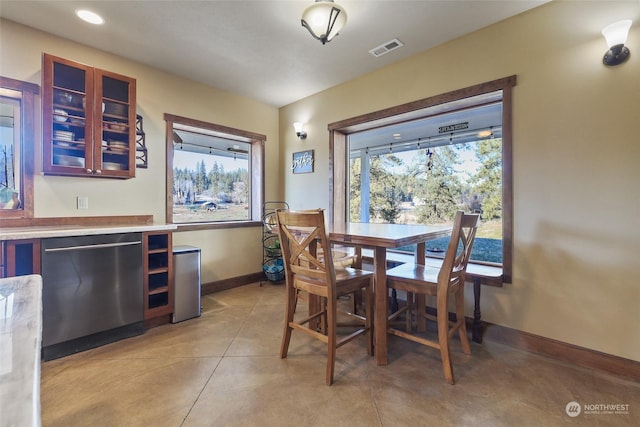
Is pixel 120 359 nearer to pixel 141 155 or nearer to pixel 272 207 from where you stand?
pixel 141 155

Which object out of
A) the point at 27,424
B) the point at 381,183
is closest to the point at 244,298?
the point at 381,183

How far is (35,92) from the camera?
247cm

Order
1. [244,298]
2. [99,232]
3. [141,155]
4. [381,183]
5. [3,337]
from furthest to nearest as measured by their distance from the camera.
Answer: [381,183] → [244,298] → [141,155] → [99,232] → [3,337]

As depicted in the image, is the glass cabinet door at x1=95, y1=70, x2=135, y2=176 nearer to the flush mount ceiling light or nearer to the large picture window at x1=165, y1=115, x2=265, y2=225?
the large picture window at x1=165, y1=115, x2=265, y2=225

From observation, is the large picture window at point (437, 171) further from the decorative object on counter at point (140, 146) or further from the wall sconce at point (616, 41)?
the decorative object on counter at point (140, 146)

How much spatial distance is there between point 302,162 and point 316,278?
251 cm

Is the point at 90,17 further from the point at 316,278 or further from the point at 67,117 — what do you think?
the point at 316,278

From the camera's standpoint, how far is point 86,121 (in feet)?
8.18

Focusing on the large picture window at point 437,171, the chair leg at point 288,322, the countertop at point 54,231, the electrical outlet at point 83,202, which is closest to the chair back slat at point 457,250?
Result: the large picture window at point 437,171

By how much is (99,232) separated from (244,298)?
68.0 inches

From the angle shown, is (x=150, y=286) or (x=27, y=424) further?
(x=150, y=286)

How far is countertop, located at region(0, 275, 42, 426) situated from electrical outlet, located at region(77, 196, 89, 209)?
7.06 feet

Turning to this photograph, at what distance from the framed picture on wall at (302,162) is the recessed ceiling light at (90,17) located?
8.14ft

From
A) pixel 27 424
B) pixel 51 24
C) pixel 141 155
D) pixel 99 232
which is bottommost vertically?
pixel 27 424
